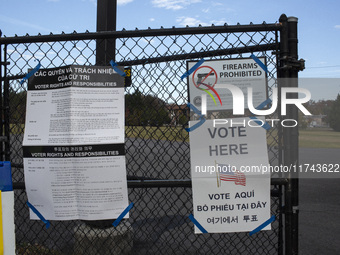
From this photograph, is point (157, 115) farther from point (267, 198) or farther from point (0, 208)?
point (0, 208)

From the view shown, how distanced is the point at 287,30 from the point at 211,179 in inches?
53.8

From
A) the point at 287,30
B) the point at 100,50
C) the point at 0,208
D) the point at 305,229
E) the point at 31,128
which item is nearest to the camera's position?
the point at 0,208

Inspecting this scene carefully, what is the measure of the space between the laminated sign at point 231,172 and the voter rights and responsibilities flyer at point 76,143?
2.13ft

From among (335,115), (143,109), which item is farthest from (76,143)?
(335,115)

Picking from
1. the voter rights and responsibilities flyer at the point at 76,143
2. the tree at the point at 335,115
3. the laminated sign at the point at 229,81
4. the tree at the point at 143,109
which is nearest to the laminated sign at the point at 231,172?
the laminated sign at the point at 229,81

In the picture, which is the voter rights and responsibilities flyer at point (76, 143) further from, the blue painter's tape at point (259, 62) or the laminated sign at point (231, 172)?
the blue painter's tape at point (259, 62)

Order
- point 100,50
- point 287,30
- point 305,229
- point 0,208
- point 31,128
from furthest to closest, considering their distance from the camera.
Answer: point 305,229 → point 100,50 → point 31,128 → point 287,30 → point 0,208

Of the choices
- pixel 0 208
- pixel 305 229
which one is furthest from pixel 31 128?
pixel 305 229

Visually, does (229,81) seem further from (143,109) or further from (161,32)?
(143,109)

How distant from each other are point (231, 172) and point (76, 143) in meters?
1.30

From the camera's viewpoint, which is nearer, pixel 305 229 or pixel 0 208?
pixel 0 208

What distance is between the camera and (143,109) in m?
3.42

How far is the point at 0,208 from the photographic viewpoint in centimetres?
285

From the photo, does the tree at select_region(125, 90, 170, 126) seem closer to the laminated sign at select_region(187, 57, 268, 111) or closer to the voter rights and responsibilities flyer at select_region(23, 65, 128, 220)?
the voter rights and responsibilities flyer at select_region(23, 65, 128, 220)
